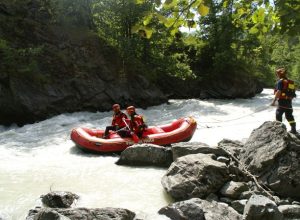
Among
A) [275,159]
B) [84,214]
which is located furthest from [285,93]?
[84,214]

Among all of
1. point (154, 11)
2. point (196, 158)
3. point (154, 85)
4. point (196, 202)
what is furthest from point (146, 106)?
point (154, 11)

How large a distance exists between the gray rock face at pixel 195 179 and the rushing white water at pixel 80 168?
24 cm

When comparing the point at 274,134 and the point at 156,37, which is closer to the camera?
the point at 274,134

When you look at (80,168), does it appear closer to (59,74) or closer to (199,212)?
(199,212)

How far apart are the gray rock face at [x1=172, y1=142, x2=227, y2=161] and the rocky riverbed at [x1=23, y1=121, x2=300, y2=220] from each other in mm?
301

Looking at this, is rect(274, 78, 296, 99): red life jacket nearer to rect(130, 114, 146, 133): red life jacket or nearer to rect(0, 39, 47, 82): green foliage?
rect(130, 114, 146, 133): red life jacket

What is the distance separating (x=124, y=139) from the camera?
9734mm

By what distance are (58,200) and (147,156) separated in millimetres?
2784

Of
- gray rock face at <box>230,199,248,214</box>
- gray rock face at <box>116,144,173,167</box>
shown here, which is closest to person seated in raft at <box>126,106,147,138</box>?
gray rock face at <box>116,144,173,167</box>

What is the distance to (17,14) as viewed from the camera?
16.7 m

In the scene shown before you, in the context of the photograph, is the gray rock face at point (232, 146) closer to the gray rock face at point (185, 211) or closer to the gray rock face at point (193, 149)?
the gray rock face at point (193, 149)

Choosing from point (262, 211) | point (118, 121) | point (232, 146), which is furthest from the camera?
point (118, 121)

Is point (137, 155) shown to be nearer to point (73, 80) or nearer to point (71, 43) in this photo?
point (73, 80)

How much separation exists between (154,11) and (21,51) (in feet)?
44.5
